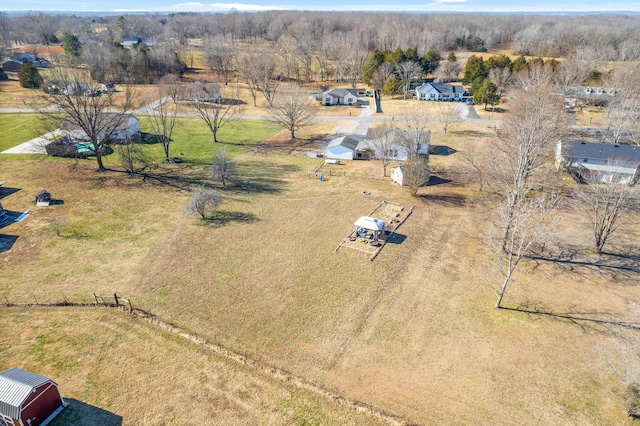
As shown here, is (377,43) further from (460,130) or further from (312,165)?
(312,165)

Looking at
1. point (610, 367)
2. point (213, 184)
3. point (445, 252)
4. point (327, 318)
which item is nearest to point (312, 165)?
point (213, 184)

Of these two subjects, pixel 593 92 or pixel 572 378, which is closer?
pixel 572 378

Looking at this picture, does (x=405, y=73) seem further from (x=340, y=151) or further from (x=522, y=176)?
(x=522, y=176)

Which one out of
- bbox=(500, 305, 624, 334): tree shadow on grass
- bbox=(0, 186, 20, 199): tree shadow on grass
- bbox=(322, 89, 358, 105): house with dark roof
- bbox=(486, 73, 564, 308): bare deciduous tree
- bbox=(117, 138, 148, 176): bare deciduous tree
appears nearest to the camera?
bbox=(500, 305, 624, 334): tree shadow on grass

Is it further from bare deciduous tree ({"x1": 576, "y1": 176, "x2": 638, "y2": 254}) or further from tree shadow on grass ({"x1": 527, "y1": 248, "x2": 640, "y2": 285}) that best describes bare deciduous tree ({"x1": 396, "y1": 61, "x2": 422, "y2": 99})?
tree shadow on grass ({"x1": 527, "y1": 248, "x2": 640, "y2": 285})

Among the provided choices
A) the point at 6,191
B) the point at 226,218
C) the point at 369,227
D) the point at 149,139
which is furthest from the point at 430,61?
the point at 6,191

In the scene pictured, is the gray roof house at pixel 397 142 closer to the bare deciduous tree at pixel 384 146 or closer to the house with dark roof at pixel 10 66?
the bare deciduous tree at pixel 384 146

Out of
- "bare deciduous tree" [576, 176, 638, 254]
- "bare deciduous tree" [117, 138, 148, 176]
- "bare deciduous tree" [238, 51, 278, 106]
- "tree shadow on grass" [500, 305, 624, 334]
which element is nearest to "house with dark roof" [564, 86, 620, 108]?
"bare deciduous tree" [576, 176, 638, 254]
